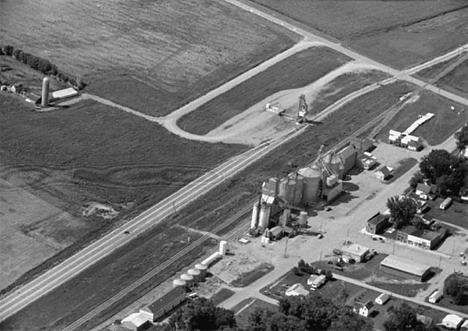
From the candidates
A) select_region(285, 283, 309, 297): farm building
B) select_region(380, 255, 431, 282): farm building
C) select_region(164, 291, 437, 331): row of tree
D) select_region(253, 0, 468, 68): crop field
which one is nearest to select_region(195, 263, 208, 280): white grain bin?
select_region(285, 283, 309, 297): farm building

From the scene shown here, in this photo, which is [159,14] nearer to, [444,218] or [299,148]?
[299,148]

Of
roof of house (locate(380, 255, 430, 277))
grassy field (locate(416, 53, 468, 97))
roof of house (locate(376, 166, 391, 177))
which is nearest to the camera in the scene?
roof of house (locate(380, 255, 430, 277))

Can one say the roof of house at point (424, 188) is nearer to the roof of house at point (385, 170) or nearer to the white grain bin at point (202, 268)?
the roof of house at point (385, 170)

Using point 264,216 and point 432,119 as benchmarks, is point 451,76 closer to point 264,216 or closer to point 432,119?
point 432,119

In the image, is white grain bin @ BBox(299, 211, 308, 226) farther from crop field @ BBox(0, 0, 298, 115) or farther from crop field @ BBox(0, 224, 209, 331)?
crop field @ BBox(0, 0, 298, 115)

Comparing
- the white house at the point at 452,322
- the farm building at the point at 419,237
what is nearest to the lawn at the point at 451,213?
the farm building at the point at 419,237


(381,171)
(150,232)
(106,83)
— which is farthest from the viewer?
(106,83)

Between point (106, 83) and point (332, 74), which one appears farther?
point (332, 74)

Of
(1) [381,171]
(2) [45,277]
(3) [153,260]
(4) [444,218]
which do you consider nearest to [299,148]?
(1) [381,171]
